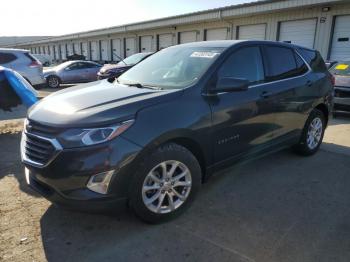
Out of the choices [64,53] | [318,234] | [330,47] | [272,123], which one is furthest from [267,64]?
[64,53]

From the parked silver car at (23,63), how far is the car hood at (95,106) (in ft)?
29.3

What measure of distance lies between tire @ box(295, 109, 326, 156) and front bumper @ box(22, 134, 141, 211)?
10.4 ft

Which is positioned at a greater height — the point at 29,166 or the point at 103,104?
the point at 103,104

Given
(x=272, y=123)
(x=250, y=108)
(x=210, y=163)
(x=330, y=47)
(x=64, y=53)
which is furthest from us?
(x=64, y=53)

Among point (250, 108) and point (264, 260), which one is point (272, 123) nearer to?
point (250, 108)

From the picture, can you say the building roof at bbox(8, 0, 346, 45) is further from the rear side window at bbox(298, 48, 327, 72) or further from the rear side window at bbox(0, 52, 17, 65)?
the rear side window at bbox(0, 52, 17, 65)

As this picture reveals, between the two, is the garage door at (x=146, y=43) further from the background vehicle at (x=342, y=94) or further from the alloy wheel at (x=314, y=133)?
the alloy wheel at (x=314, y=133)

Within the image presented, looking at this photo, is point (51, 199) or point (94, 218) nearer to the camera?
point (51, 199)

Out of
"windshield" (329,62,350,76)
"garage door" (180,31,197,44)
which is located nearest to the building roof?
"garage door" (180,31,197,44)

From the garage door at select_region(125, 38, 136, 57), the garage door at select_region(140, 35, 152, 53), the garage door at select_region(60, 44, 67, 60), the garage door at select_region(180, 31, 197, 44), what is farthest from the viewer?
the garage door at select_region(60, 44, 67, 60)

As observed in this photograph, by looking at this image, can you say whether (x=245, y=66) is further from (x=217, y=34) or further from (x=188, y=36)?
(x=188, y=36)

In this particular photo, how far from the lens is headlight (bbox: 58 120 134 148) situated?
250 cm

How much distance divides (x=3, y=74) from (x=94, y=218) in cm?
403

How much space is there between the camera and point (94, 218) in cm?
311
